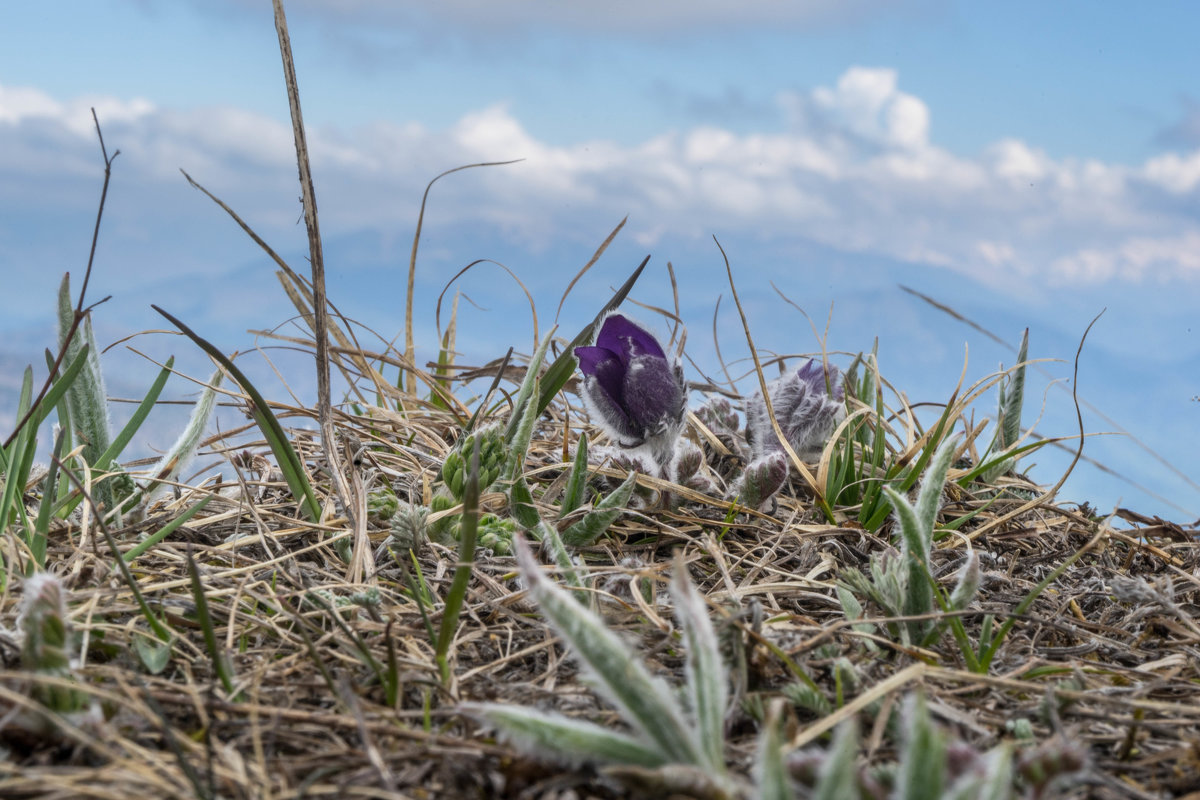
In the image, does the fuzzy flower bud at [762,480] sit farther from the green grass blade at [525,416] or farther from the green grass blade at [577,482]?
the green grass blade at [525,416]

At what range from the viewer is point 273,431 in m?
1.80

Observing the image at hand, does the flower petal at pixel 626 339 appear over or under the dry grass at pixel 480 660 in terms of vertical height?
over

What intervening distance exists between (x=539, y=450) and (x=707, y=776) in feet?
5.73

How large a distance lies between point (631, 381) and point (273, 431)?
0.76 metres

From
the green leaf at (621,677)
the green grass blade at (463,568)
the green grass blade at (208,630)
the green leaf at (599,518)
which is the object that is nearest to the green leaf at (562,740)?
the green leaf at (621,677)

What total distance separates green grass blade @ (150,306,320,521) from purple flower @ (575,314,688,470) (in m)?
0.64

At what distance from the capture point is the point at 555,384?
7.00ft

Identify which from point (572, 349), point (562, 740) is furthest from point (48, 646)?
point (572, 349)

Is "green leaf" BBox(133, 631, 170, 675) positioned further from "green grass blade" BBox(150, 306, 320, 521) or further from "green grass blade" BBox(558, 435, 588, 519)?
"green grass blade" BBox(558, 435, 588, 519)

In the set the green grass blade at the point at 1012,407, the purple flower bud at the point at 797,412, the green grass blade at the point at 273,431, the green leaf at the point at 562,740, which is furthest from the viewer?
the green grass blade at the point at 1012,407

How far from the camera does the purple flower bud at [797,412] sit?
2369mm

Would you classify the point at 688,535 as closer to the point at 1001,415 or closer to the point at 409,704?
the point at 409,704

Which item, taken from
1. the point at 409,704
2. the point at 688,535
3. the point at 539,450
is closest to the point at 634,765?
the point at 409,704

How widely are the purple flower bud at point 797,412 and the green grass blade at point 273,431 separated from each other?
1.15m
